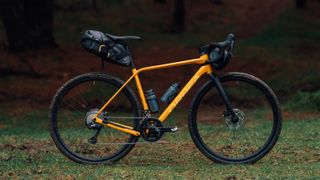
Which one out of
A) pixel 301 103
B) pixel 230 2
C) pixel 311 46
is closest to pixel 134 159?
pixel 301 103

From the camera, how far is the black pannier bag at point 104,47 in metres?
6.76

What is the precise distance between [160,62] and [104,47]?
14.3 metres

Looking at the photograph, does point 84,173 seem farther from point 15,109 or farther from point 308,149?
point 15,109

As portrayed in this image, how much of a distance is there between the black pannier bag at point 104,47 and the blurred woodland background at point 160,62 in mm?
1051

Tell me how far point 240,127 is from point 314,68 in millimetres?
12778

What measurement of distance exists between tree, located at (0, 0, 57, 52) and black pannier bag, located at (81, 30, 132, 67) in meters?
13.5

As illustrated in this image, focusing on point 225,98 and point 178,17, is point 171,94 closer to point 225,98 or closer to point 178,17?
point 225,98

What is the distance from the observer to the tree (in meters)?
20.3

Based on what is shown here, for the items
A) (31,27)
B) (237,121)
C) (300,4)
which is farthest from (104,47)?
(300,4)

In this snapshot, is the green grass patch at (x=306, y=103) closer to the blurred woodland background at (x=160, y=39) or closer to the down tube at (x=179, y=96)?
the blurred woodland background at (x=160, y=39)

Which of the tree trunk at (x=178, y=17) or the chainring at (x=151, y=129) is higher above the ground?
the chainring at (x=151, y=129)

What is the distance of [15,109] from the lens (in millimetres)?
14391

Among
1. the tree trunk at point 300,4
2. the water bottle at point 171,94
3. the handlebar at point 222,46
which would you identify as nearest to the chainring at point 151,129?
the water bottle at point 171,94

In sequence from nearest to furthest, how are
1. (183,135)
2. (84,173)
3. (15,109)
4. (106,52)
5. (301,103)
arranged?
(84,173), (106,52), (183,135), (301,103), (15,109)
